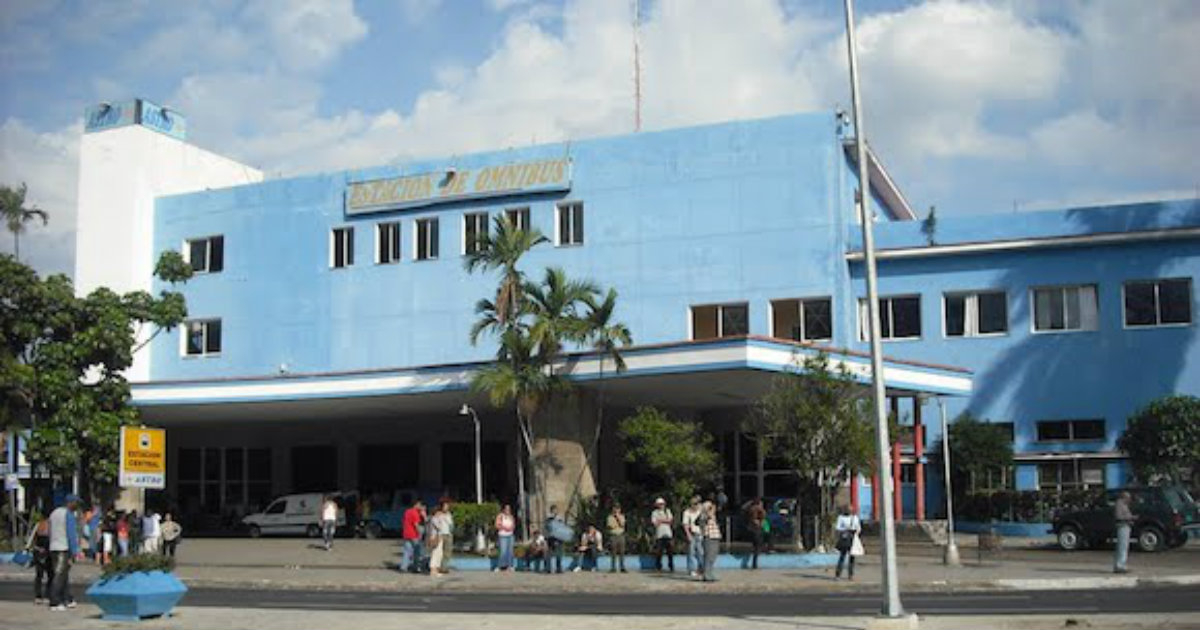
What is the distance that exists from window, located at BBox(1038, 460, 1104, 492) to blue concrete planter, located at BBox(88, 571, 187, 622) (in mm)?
28902

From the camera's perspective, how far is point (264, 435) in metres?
50.6

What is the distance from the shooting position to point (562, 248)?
151 ft

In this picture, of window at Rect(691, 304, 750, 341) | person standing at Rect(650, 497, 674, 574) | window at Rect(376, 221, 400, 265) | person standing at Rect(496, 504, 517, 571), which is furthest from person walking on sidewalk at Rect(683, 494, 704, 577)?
window at Rect(376, 221, 400, 265)

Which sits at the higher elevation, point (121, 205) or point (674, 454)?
point (121, 205)

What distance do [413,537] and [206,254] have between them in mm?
26524

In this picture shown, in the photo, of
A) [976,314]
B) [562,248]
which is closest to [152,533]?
[562,248]

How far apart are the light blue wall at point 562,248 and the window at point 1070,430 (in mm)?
6906

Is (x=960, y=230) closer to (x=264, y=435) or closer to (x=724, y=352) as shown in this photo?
(x=724, y=352)

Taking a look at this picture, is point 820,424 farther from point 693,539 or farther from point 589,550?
point 589,550

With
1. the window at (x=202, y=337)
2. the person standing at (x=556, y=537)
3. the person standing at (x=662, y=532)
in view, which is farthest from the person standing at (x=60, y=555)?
the window at (x=202, y=337)

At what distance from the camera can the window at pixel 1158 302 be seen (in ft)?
132

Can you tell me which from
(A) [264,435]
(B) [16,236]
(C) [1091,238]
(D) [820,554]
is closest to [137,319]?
(A) [264,435]

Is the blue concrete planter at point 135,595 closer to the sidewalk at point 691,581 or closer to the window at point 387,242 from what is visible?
the sidewalk at point 691,581

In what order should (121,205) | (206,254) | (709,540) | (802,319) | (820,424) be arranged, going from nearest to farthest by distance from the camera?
1. (709,540)
2. (820,424)
3. (802,319)
4. (206,254)
5. (121,205)
